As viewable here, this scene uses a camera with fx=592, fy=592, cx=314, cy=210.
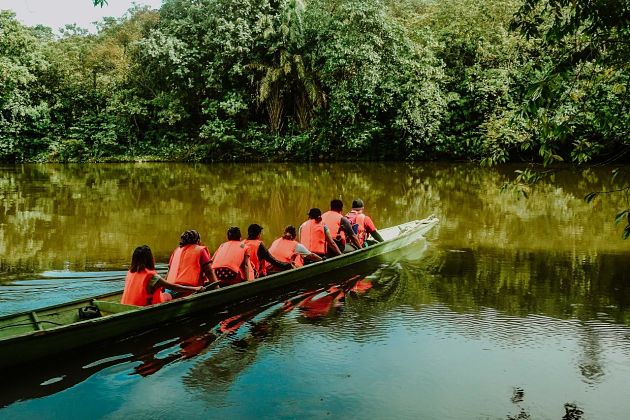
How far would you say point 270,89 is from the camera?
2873cm

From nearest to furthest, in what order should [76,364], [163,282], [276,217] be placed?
[76,364] → [163,282] → [276,217]

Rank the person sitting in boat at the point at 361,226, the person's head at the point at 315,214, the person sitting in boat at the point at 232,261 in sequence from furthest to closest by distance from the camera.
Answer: the person sitting in boat at the point at 361,226 → the person's head at the point at 315,214 → the person sitting in boat at the point at 232,261

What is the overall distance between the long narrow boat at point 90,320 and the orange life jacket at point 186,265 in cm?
29

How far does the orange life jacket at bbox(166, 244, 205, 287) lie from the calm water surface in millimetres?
493

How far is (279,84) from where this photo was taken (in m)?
28.9

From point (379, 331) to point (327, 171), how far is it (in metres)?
18.3

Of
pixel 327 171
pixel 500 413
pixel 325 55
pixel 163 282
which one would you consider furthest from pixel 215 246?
pixel 325 55

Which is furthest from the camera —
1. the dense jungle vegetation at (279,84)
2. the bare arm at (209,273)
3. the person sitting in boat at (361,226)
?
the dense jungle vegetation at (279,84)

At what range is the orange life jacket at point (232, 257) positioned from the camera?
288 inches

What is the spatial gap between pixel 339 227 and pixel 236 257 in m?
2.59

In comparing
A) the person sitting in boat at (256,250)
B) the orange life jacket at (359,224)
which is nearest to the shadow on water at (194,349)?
the person sitting in boat at (256,250)

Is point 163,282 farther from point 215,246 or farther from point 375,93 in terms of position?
point 375,93

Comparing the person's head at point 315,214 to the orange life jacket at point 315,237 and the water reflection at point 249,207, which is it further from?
the water reflection at point 249,207

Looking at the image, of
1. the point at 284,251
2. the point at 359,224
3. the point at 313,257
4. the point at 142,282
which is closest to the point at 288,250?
the point at 284,251
